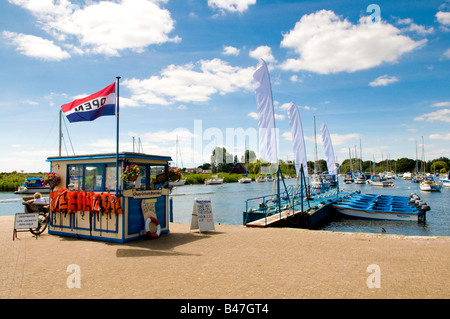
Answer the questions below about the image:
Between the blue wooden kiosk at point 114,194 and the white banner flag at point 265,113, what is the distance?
7.37m

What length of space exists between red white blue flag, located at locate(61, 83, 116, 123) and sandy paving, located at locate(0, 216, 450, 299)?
4.67 metres

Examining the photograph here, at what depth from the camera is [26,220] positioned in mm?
12461

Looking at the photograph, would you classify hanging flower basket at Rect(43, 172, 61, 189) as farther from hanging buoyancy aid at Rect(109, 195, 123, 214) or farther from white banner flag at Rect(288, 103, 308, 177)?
white banner flag at Rect(288, 103, 308, 177)

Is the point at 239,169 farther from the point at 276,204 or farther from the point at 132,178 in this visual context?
the point at 132,178

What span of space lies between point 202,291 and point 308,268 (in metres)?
2.95

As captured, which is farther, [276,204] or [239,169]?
[239,169]

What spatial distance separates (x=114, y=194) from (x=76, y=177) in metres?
2.50

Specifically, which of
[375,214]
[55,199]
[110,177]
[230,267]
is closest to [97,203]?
[110,177]

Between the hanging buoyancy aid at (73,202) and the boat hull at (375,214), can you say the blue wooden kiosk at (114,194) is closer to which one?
the hanging buoyancy aid at (73,202)

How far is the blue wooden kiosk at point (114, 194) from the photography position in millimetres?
11566

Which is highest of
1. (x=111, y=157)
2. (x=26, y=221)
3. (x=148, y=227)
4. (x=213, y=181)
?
(x=111, y=157)
